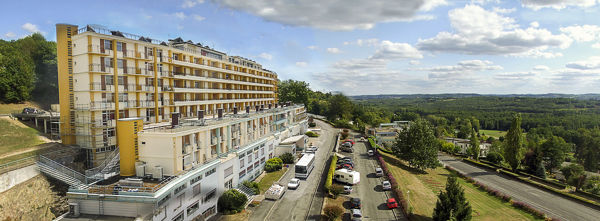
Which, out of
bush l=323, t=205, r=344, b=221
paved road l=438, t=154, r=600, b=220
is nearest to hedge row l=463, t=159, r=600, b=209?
paved road l=438, t=154, r=600, b=220

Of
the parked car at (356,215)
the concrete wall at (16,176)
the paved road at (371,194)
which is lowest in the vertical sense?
the paved road at (371,194)

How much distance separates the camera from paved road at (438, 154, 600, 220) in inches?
1731

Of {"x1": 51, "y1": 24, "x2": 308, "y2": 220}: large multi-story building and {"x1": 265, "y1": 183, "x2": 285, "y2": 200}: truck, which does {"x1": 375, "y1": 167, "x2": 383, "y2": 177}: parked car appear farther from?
{"x1": 265, "y1": 183, "x2": 285, "y2": 200}: truck

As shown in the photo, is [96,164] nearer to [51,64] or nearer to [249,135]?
[249,135]

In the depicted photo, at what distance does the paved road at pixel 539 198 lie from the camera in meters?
44.0

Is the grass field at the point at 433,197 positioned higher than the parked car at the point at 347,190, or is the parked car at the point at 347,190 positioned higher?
the parked car at the point at 347,190

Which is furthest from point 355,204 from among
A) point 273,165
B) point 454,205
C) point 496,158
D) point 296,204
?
point 496,158

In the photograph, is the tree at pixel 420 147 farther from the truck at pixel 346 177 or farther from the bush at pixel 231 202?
the bush at pixel 231 202

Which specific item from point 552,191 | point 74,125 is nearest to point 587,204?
point 552,191

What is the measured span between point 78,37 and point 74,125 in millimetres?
12904

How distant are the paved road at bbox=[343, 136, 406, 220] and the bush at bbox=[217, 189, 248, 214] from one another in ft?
48.2

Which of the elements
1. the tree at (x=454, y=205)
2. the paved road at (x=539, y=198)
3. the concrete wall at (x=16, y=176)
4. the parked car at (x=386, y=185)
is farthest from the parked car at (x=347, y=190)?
the concrete wall at (x=16, y=176)

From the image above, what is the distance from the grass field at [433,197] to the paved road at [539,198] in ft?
16.5

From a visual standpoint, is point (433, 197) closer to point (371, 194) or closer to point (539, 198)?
point (371, 194)
